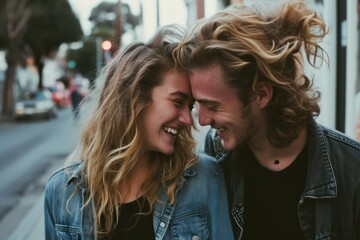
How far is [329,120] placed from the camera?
4.71 metres

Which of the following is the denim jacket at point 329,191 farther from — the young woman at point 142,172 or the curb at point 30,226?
the curb at point 30,226

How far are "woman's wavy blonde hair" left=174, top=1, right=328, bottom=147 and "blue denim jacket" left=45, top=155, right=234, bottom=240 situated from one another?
0.37 m

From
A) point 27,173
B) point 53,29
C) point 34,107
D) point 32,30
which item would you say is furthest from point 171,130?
point 53,29

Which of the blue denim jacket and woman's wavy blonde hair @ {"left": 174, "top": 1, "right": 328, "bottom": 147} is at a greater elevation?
woman's wavy blonde hair @ {"left": 174, "top": 1, "right": 328, "bottom": 147}

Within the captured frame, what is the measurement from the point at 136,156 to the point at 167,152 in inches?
6.9

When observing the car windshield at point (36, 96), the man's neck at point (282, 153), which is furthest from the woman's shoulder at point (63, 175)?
the car windshield at point (36, 96)

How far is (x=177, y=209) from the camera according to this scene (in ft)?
7.47

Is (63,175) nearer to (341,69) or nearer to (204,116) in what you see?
(204,116)

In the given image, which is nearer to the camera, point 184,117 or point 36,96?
point 184,117

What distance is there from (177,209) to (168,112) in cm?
47

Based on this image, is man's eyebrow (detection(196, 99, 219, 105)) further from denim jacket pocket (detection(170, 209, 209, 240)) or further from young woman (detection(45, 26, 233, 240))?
denim jacket pocket (detection(170, 209, 209, 240))

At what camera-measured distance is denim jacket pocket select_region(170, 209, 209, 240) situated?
7.29ft

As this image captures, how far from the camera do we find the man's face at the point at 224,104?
6.98 feet

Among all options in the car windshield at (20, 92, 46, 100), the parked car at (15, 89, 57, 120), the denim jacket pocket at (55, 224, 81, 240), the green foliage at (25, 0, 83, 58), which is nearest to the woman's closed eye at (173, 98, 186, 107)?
the denim jacket pocket at (55, 224, 81, 240)
